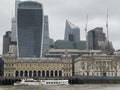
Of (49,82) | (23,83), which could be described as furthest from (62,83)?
(23,83)

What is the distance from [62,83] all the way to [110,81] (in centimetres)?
3544

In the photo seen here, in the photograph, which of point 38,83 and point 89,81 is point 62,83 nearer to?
point 38,83

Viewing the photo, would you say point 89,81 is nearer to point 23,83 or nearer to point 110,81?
point 110,81

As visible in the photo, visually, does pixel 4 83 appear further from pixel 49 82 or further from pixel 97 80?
pixel 97 80

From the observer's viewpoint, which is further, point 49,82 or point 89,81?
point 89,81

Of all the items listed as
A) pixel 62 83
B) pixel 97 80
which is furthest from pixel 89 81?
pixel 62 83

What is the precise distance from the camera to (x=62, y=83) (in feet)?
575

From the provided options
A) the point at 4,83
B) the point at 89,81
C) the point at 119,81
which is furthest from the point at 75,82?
the point at 4,83

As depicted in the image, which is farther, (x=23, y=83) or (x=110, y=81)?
(x=110, y=81)

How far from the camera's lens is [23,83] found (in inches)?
6718

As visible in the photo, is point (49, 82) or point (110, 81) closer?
point (49, 82)

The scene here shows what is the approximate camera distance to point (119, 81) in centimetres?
19925

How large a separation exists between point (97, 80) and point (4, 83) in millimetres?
49313

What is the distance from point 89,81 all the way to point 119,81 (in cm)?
1604
